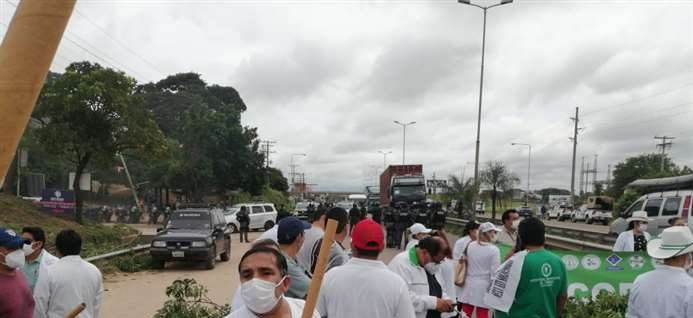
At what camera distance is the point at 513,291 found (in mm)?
4242

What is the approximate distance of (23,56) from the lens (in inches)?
36.3

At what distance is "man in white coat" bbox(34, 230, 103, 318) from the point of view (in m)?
4.46

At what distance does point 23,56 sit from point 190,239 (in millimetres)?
15027

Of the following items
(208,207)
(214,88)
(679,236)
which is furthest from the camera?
(214,88)

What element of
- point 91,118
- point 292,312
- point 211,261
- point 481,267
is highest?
point 91,118

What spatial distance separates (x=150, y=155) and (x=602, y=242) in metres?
16.3

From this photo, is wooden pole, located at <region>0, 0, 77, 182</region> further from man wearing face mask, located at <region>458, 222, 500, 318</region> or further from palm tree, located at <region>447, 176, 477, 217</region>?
palm tree, located at <region>447, 176, 477, 217</region>

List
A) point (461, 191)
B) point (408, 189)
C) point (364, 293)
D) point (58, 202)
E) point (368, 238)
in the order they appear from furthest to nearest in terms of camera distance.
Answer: point (461, 191) < point (408, 189) < point (58, 202) < point (368, 238) < point (364, 293)

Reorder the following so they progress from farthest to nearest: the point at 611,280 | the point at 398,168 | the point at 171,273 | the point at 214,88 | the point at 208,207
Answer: the point at 214,88, the point at 398,168, the point at 208,207, the point at 171,273, the point at 611,280

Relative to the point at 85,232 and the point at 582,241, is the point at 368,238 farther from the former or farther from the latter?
the point at 85,232

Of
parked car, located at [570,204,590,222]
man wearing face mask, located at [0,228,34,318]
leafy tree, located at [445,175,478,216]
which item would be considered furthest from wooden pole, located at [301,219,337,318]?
parked car, located at [570,204,590,222]

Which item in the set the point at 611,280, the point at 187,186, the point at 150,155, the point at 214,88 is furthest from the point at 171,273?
the point at 214,88

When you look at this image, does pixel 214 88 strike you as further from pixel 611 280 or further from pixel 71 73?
pixel 611 280

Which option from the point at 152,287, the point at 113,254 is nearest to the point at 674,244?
the point at 152,287
